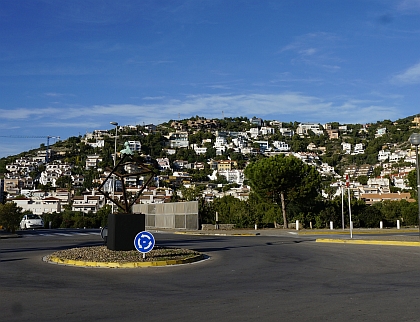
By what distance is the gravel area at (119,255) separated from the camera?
15547mm

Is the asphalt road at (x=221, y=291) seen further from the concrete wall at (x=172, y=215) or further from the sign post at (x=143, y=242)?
the concrete wall at (x=172, y=215)

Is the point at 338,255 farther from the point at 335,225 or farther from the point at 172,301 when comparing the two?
the point at 335,225

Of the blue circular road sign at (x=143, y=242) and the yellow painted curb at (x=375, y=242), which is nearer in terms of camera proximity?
the blue circular road sign at (x=143, y=242)

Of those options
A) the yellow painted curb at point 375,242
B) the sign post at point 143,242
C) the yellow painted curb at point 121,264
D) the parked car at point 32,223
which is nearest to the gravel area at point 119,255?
the yellow painted curb at point 121,264

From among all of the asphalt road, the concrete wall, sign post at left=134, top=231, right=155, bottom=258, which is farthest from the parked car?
sign post at left=134, top=231, right=155, bottom=258

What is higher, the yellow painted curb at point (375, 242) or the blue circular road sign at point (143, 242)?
the blue circular road sign at point (143, 242)

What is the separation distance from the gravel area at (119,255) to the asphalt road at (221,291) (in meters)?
0.82

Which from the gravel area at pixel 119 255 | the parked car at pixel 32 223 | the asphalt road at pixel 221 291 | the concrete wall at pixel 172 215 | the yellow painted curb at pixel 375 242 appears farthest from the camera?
the parked car at pixel 32 223

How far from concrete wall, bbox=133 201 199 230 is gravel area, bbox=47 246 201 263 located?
83.9ft

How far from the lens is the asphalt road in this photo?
8.04 metres

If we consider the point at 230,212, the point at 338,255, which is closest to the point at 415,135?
the point at 338,255

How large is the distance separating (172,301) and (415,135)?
58.3ft

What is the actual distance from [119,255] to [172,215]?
104ft

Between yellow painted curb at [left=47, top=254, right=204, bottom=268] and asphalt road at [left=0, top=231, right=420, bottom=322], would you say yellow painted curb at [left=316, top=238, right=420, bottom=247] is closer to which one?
asphalt road at [left=0, top=231, right=420, bottom=322]
